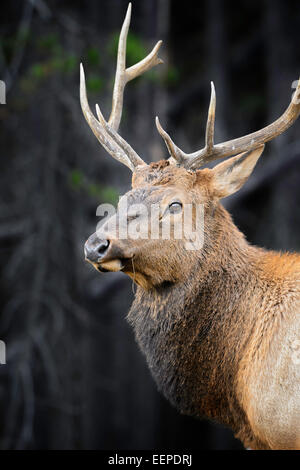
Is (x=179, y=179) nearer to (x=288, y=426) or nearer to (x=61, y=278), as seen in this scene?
(x=288, y=426)

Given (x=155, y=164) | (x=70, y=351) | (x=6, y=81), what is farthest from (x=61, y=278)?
(x=155, y=164)

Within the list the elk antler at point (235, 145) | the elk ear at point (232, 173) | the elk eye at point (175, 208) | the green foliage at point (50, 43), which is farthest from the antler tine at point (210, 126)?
the green foliage at point (50, 43)

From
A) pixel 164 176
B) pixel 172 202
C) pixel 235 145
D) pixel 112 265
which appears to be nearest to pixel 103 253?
pixel 112 265

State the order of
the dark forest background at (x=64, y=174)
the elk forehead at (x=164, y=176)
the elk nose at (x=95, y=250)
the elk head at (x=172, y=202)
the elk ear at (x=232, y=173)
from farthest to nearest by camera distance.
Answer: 1. the dark forest background at (x=64, y=174)
2. the elk ear at (x=232, y=173)
3. the elk forehead at (x=164, y=176)
4. the elk head at (x=172, y=202)
5. the elk nose at (x=95, y=250)

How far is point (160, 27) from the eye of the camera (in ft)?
36.0

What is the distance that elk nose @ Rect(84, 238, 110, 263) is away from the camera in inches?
144

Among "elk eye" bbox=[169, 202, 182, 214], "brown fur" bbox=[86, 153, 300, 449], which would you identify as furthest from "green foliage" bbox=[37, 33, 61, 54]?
"elk eye" bbox=[169, 202, 182, 214]

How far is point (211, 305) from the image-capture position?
13.7ft

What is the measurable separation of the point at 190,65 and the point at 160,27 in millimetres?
3494

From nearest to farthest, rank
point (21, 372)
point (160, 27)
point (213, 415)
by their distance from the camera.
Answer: point (213, 415) < point (21, 372) < point (160, 27)

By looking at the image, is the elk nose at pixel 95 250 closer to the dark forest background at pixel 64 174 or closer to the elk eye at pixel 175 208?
the elk eye at pixel 175 208

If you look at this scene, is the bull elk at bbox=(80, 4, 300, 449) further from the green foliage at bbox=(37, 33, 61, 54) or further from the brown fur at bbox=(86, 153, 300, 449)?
the green foliage at bbox=(37, 33, 61, 54)

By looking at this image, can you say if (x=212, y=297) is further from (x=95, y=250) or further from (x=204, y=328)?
(x=95, y=250)

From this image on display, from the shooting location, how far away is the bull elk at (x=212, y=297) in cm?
392
